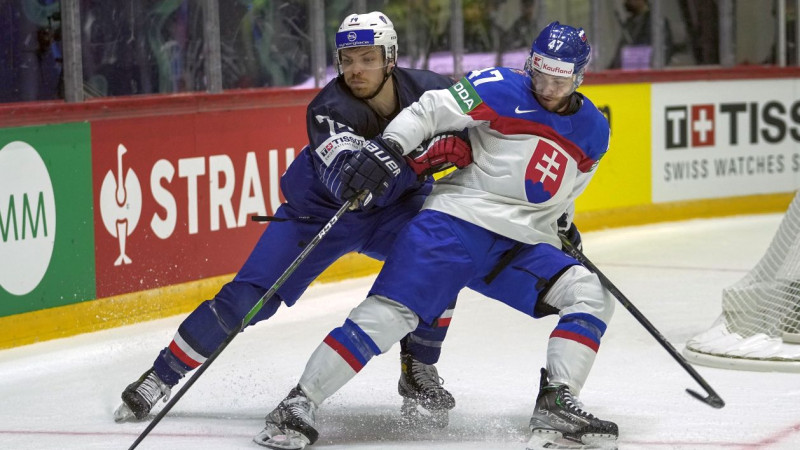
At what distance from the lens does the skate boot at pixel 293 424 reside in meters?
3.54

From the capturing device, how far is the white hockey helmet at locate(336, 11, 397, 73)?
3.81 meters

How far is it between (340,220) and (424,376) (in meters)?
0.52

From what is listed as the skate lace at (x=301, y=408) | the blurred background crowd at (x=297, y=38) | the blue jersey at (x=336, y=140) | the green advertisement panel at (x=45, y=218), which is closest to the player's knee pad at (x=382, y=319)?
the skate lace at (x=301, y=408)

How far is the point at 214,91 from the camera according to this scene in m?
6.35

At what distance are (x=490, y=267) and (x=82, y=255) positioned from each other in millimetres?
2179

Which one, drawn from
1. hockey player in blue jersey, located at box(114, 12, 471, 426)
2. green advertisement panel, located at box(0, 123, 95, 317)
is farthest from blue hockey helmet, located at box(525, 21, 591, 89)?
green advertisement panel, located at box(0, 123, 95, 317)

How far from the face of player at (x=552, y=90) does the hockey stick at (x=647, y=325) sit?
433 mm

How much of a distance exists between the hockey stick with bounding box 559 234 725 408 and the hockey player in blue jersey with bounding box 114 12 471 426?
38cm

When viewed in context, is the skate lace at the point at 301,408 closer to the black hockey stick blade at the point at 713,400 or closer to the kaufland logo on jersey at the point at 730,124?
the black hockey stick blade at the point at 713,400

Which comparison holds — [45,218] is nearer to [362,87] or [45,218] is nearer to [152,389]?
[152,389]

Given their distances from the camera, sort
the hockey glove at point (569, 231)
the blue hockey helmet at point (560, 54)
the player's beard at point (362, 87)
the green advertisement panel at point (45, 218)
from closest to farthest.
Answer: the blue hockey helmet at point (560, 54) → the player's beard at point (362, 87) → the hockey glove at point (569, 231) → the green advertisement panel at point (45, 218)

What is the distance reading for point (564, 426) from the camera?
140 inches

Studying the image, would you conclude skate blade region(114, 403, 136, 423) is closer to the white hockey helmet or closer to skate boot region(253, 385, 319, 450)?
skate boot region(253, 385, 319, 450)

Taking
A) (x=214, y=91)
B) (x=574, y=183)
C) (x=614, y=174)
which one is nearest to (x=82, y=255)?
(x=214, y=91)
